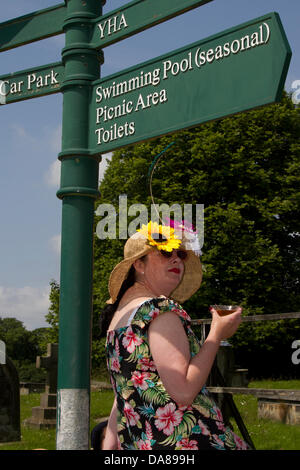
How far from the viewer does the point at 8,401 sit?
27.0 feet

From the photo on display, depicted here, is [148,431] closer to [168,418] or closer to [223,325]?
[168,418]

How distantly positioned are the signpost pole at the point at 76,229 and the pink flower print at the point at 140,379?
1.16 m

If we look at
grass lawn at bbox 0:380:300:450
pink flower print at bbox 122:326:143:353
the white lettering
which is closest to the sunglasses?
pink flower print at bbox 122:326:143:353

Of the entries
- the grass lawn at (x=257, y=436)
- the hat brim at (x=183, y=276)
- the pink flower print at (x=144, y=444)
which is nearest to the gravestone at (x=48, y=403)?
the grass lawn at (x=257, y=436)

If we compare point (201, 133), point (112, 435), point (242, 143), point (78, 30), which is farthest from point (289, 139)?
point (112, 435)

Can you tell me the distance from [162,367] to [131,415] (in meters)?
0.33

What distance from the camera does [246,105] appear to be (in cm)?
338

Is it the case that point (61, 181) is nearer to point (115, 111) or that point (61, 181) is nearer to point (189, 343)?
point (115, 111)

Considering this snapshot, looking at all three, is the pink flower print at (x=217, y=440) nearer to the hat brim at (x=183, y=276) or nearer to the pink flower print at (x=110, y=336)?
the pink flower print at (x=110, y=336)

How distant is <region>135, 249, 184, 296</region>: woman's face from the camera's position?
3.04m

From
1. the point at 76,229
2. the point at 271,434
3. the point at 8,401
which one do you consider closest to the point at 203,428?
the point at 76,229

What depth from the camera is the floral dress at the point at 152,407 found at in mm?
2668

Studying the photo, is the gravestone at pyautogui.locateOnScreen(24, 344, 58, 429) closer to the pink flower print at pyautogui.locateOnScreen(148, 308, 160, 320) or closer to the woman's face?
the woman's face

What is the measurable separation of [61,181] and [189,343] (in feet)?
6.28
